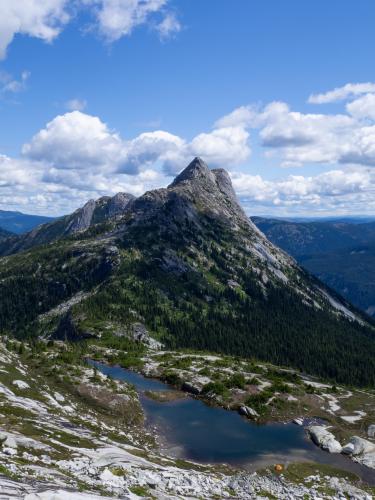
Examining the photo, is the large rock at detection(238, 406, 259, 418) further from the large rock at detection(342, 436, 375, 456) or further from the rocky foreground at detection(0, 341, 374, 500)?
the rocky foreground at detection(0, 341, 374, 500)

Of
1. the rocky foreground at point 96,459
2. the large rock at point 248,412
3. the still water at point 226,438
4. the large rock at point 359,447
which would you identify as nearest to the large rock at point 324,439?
the still water at point 226,438

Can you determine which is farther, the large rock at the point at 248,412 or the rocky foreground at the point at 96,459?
the large rock at the point at 248,412

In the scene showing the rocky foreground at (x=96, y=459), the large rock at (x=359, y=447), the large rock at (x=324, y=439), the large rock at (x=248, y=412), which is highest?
the rocky foreground at (x=96, y=459)

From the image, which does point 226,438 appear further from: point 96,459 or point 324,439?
point 96,459

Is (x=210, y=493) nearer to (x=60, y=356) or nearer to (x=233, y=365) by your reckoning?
(x=60, y=356)

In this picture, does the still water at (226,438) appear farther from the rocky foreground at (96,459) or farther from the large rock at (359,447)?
the rocky foreground at (96,459)

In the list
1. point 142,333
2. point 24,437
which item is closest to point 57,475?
point 24,437

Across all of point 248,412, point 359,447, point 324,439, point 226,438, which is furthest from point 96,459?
point 248,412
